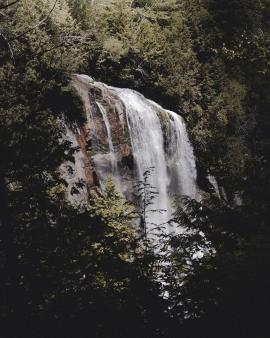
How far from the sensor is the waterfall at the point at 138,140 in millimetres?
15500

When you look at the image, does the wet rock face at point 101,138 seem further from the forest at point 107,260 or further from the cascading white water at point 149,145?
the forest at point 107,260

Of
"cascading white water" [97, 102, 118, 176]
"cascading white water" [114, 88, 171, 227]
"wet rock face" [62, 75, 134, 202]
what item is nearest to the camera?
"wet rock face" [62, 75, 134, 202]

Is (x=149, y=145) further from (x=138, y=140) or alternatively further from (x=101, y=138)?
(x=101, y=138)

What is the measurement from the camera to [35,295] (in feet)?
12.0

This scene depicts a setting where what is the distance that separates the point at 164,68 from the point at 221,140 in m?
4.66

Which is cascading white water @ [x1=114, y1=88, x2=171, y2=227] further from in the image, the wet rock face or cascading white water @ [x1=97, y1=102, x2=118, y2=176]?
cascading white water @ [x1=97, y1=102, x2=118, y2=176]

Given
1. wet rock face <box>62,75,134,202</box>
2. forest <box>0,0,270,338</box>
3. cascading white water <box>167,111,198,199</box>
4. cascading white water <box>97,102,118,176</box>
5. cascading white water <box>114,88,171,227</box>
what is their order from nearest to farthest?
forest <box>0,0,270,338</box> → wet rock face <box>62,75,134,202</box> → cascading white water <box>97,102,118,176</box> → cascading white water <box>114,88,171,227</box> → cascading white water <box>167,111,198,199</box>

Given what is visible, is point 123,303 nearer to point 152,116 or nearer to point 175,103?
point 152,116

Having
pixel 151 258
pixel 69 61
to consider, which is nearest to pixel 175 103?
pixel 69 61

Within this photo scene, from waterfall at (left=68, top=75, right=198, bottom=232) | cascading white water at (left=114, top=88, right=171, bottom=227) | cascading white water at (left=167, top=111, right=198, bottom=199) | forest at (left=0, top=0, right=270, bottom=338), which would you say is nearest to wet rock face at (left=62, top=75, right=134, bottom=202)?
waterfall at (left=68, top=75, right=198, bottom=232)

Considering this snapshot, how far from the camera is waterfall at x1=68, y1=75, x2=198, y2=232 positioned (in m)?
15.5

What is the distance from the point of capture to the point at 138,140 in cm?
1648

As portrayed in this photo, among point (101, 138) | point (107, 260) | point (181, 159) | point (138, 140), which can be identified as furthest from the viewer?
point (181, 159)

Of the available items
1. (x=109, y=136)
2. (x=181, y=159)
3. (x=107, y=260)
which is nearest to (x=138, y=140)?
(x=109, y=136)
